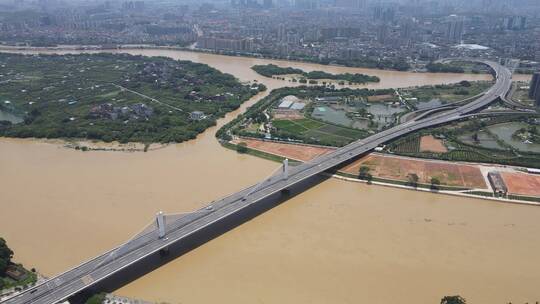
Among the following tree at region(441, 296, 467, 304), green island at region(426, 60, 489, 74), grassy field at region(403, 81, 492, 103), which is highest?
green island at region(426, 60, 489, 74)

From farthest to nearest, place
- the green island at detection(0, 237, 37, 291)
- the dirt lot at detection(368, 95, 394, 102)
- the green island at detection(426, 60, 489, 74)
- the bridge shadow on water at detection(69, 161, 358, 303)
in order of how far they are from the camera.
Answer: the green island at detection(426, 60, 489, 74) → the dirt lot at detection(368, 95, 394, 102) → the bridge shadow on water at detection(69, 161, 358, 303) → the green island at detection(0, 237, 37, 291)

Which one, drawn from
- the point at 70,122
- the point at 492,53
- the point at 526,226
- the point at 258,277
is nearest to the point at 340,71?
the point at 492,53

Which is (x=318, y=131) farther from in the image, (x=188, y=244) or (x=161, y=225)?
(x=161, y=225)

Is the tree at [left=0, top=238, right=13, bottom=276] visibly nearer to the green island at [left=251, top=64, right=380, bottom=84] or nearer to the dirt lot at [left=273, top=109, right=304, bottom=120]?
the dirt lot at [left=273, top=109, right=304, bottom=120]

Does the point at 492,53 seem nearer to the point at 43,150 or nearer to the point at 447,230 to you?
the point at 447,230

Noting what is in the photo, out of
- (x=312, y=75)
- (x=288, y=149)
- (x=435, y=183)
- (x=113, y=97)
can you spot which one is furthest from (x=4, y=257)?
(x=312, y=75)

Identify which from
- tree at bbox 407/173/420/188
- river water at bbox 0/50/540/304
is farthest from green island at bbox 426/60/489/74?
river water at bbox 0/50/540/304
